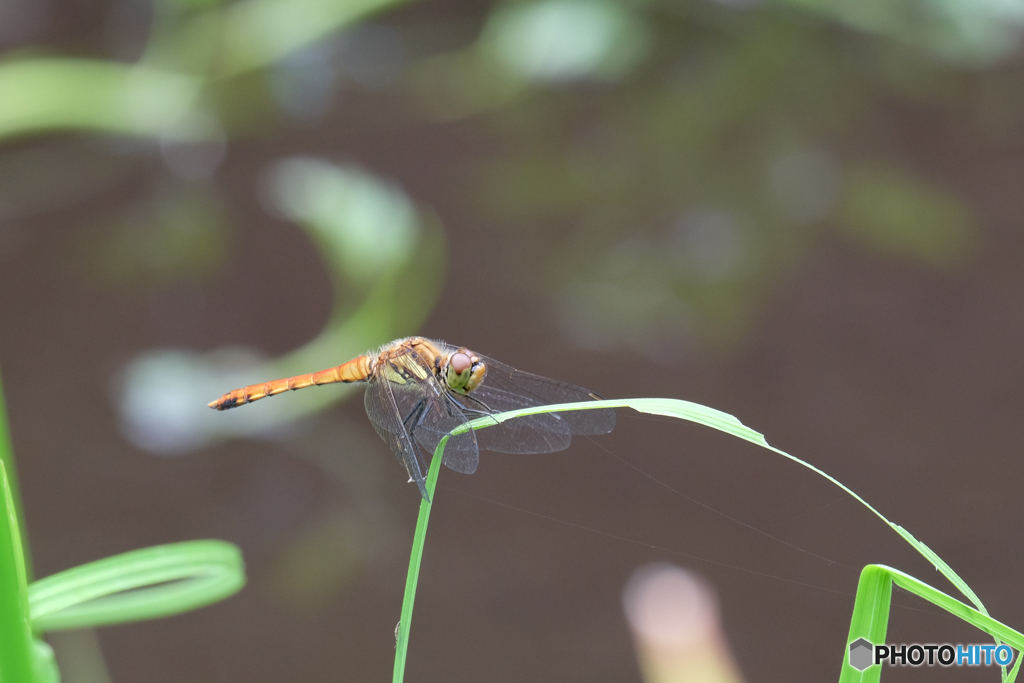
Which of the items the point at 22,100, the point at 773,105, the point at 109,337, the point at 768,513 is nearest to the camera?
the point at 22,100

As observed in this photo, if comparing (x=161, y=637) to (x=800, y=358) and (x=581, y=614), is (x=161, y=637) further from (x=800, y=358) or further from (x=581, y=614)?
(x=800, y=358)

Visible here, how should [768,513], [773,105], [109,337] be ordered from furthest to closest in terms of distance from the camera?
[109,337], [773,105], [768,513]

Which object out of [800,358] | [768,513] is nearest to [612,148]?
[800,358]

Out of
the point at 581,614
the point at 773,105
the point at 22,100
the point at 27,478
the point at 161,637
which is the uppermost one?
the point at 773,105

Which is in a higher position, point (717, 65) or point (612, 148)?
point (717, 65)

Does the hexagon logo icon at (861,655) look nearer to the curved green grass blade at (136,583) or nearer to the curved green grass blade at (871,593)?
the curved green grass blade at (871,593)

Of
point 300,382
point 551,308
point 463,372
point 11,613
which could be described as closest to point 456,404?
point 463,372

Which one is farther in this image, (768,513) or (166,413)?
(768,513)
